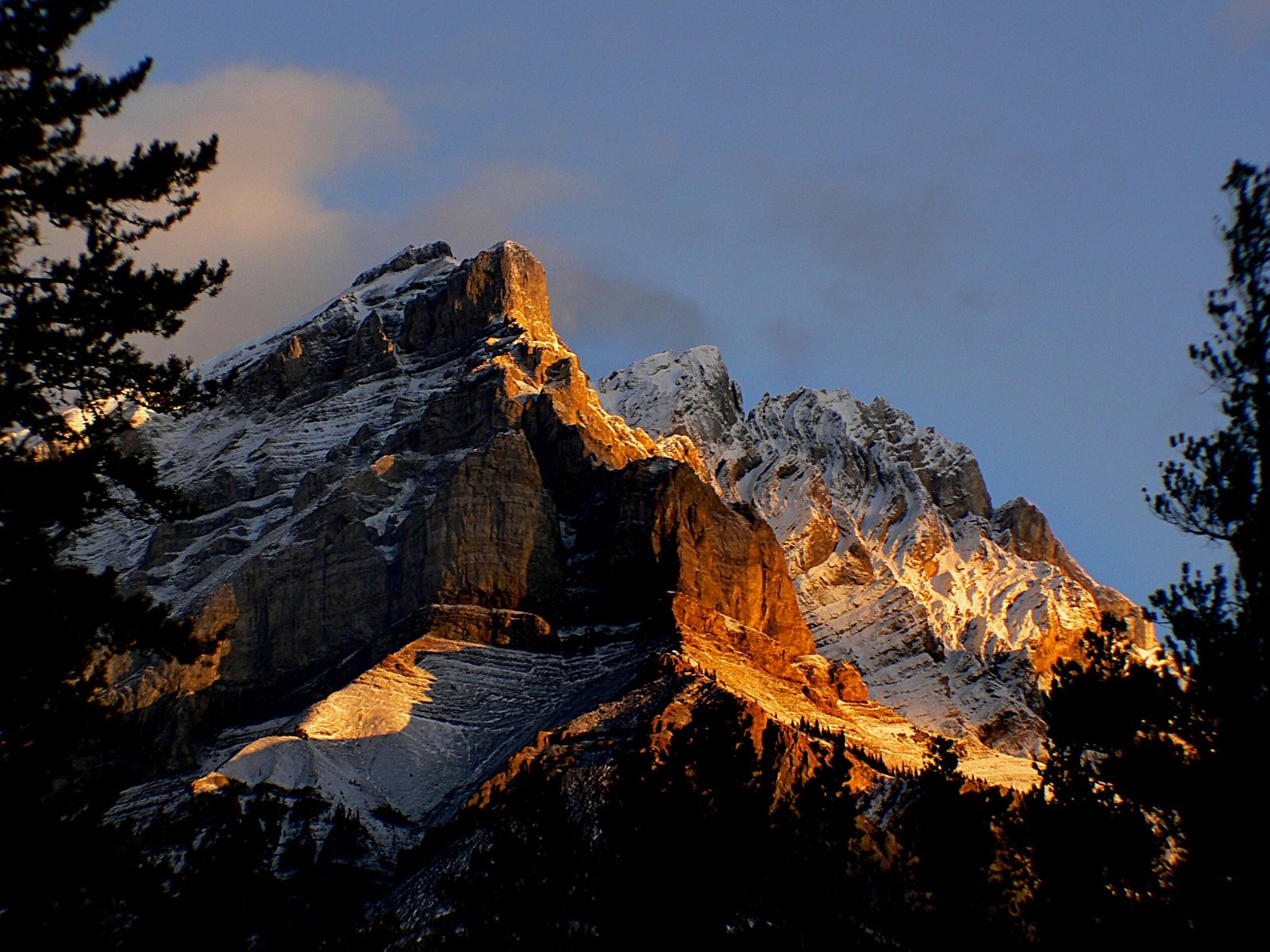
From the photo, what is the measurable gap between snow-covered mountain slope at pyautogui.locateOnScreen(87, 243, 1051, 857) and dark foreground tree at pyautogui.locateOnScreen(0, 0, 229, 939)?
95335 millimetres

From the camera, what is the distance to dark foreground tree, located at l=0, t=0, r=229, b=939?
37125 millimetres

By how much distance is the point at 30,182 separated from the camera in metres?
38.2

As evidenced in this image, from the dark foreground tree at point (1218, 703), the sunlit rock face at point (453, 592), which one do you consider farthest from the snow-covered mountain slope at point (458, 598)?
the dark foreground tree at point (1218, 703)

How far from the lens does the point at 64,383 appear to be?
38.1 metres

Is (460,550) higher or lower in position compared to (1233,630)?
higher

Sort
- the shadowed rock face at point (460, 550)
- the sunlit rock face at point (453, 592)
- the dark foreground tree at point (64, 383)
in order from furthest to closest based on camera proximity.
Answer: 1. the shadowed rock face at point (460, 550)
2. the sunlit rock face at point (453, 592)
3. the dark foreground tree at point (64, 383)

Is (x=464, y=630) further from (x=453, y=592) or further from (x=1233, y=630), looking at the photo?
(x=1233, y=630)

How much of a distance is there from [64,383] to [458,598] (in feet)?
420

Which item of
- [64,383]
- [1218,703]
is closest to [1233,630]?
[1218,703]

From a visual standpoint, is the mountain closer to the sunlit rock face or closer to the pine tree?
the sunlit rock face

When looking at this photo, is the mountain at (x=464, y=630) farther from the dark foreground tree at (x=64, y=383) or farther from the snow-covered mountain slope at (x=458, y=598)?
the dark foreground tree at (x=64, y=383)

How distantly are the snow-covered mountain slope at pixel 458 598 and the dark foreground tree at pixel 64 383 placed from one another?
313 feet

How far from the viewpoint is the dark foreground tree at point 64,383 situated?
37.1 metres

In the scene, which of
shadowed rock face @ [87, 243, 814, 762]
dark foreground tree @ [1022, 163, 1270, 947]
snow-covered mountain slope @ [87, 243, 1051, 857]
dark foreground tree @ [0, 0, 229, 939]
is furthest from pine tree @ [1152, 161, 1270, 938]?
shadowed rock face @ [87, 243, 814, 762]
